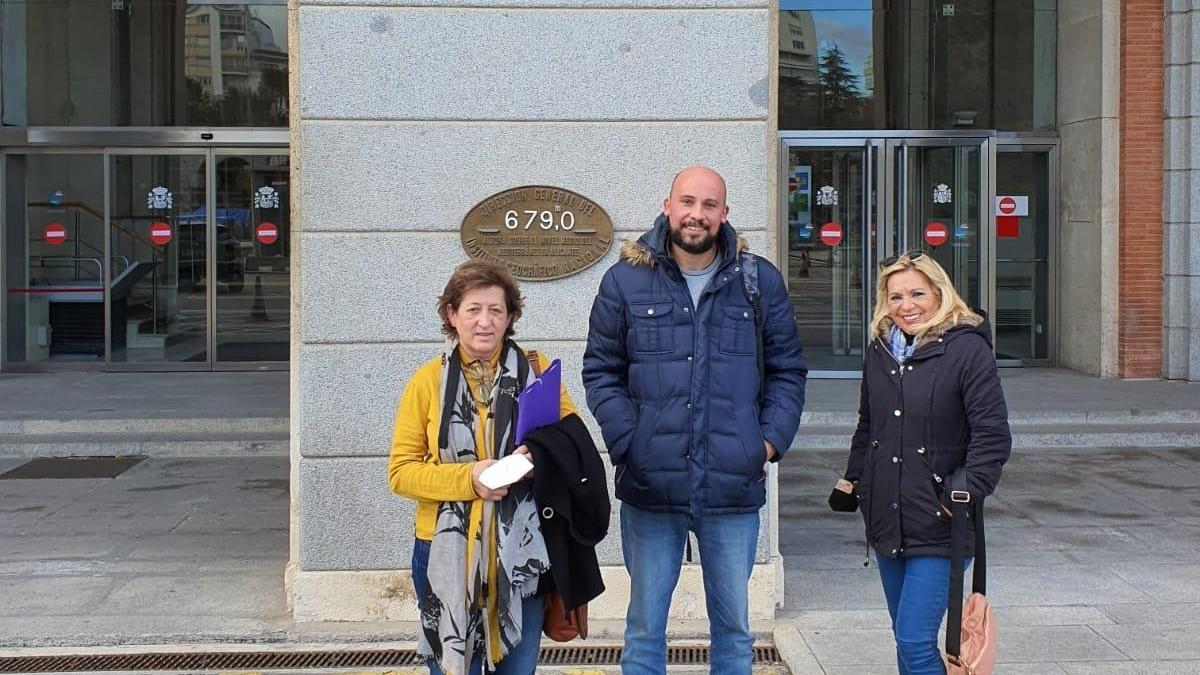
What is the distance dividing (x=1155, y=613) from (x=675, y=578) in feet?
9.76

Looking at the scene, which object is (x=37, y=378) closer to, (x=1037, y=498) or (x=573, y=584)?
(x=1037, y=498)

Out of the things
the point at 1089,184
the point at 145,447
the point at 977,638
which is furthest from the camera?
the point at 1089,184

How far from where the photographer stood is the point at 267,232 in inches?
650

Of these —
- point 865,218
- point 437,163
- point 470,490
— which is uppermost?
point 865,218

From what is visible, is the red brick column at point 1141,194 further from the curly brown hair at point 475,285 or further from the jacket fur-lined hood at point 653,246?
the curly brown hair at point 475,285

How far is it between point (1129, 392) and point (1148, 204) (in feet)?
7.70

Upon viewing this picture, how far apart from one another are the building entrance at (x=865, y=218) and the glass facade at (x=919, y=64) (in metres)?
0.78

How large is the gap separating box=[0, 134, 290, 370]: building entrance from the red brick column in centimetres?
939

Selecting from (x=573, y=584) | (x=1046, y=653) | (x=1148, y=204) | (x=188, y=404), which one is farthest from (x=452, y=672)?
(x=1148, y=204)

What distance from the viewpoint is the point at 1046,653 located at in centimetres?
589

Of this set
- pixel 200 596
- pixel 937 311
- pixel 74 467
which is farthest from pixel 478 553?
pixel 74 467

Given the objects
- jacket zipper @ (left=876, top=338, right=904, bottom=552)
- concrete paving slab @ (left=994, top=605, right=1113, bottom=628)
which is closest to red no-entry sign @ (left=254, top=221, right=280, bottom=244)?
concrete paving slab @ (left=994, top=605, right=1113, bottom=628)

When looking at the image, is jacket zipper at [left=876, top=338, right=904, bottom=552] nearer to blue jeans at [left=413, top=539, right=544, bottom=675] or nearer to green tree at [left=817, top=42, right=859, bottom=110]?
blue jeans at [left=413, top=539, right=544, bottom=675]

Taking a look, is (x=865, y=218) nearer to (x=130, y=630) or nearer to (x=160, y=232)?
(x=160, y=232)
